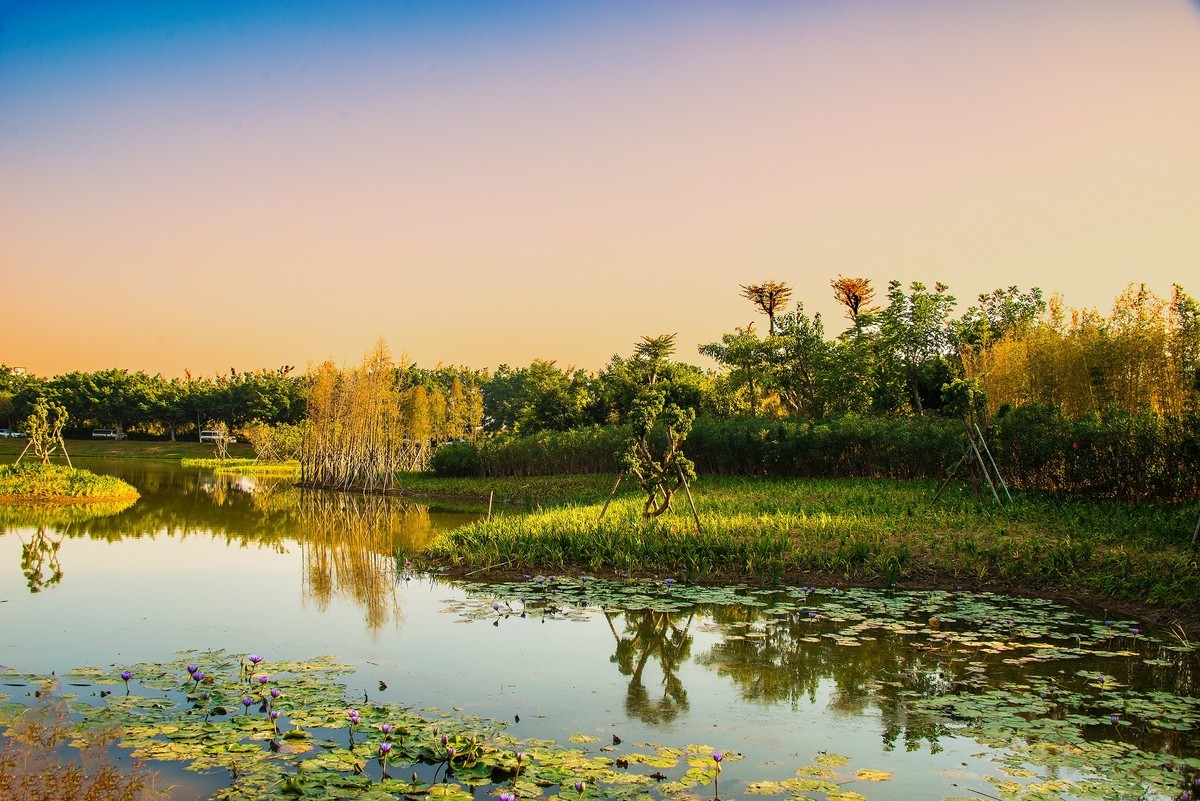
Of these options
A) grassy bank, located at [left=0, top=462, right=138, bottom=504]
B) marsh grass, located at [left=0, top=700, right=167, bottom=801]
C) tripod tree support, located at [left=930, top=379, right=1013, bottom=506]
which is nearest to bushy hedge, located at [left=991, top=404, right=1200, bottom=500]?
tripod tree support, located at [left=930, top=379, right=1013, bottom=506]

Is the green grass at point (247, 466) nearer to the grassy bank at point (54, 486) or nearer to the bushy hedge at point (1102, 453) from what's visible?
the grassy bank at point (54, 486)

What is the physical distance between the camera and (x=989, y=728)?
4.85m

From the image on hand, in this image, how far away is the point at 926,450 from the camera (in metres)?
18.7

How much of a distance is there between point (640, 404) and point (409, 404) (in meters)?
22.5

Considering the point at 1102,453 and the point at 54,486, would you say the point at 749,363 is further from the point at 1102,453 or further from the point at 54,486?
the point at 54,486

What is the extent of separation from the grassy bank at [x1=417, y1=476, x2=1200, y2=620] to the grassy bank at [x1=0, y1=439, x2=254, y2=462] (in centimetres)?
4897

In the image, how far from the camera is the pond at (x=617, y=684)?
13.9 feet

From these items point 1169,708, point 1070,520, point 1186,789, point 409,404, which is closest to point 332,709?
point 1186,789

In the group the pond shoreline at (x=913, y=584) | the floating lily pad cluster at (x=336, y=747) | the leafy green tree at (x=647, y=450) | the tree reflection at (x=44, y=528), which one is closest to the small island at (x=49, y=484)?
the tree reflection at (x=44, y=528)

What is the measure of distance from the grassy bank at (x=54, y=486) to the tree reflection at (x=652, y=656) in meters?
19.2

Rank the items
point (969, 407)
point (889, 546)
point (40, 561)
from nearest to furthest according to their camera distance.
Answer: point (889, 546) < point (40, 561) < point (969, 407)

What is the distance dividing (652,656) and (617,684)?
0.84 m

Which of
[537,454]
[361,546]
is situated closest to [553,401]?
[537,454]

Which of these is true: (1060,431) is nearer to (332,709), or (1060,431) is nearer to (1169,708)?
(1169,708)
